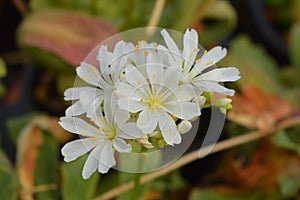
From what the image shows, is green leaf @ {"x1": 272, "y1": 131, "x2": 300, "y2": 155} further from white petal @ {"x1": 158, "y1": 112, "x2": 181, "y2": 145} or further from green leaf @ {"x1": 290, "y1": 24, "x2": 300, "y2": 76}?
white petal @ {"x1": 158, "y1": 112, "x2": 181, "y2": 145}

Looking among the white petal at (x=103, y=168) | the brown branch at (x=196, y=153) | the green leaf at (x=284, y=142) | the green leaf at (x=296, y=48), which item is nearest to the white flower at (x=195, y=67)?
the white petal at (x=103, y=168)

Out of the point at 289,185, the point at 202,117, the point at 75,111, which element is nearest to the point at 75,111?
the point at 75,111

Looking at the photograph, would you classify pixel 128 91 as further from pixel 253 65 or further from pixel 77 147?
pixel 253 65

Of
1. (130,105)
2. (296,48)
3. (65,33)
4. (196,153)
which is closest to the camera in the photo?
(130,105)

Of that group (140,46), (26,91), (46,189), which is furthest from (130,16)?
(140,46)

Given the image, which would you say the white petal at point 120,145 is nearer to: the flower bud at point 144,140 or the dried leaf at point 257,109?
the flower bud at point 144,140

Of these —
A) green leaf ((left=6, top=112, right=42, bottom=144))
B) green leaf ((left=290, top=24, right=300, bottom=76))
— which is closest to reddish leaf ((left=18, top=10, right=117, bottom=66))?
green leaf ((left=6, top=112, right=42, bottom=144))

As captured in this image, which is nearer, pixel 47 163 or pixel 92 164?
pixel 92 164

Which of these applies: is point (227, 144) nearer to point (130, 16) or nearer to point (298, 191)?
point (298, 191)
